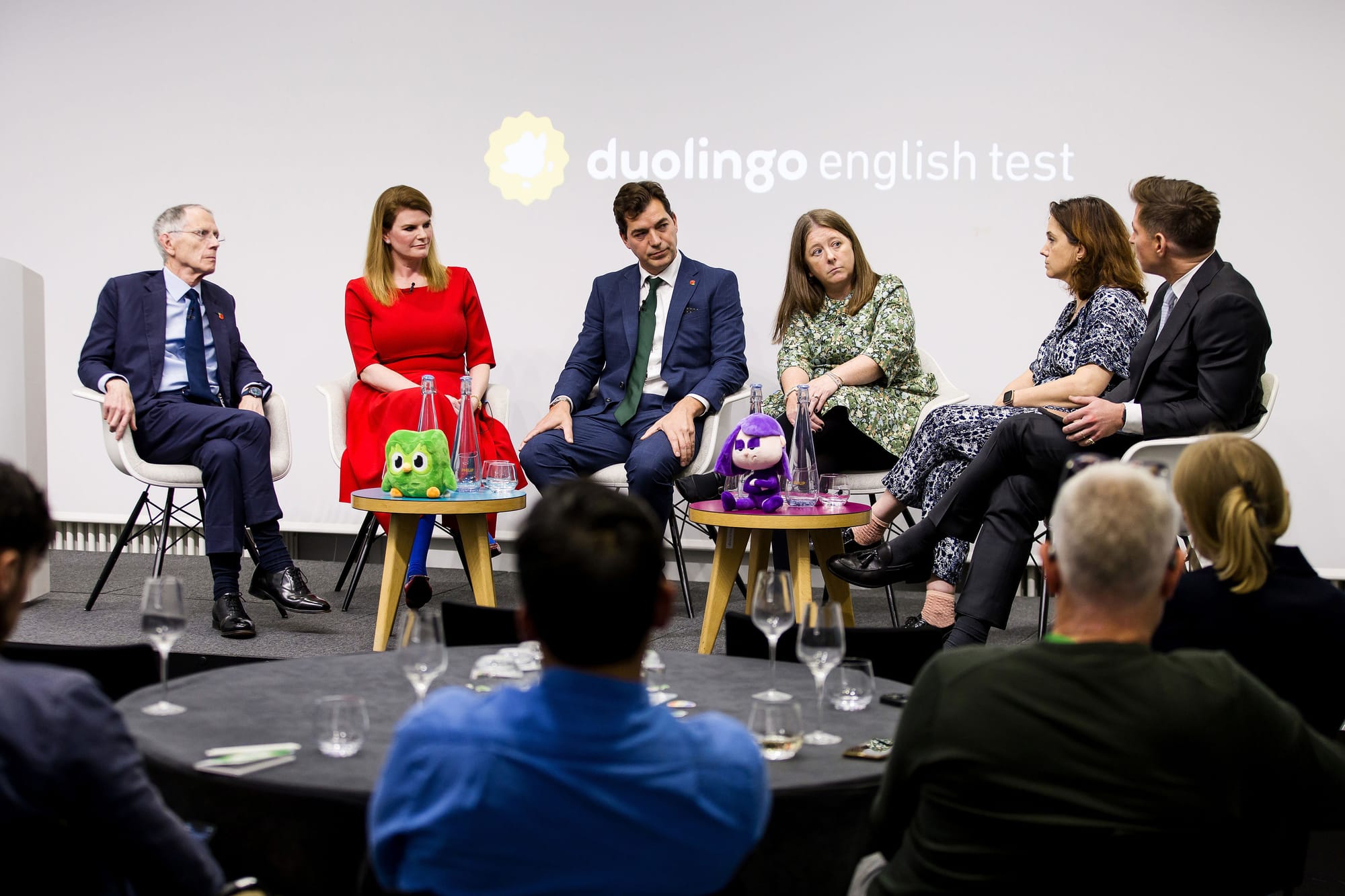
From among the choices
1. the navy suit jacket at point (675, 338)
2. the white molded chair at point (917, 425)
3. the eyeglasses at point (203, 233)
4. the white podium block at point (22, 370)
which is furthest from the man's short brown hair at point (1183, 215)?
the white podium block at point (22, 370)

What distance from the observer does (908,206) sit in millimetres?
4840

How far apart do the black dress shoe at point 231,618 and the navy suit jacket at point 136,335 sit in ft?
2.56

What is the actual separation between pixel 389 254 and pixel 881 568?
7.46 ft

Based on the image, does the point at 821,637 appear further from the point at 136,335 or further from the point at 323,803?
the point at 136,335

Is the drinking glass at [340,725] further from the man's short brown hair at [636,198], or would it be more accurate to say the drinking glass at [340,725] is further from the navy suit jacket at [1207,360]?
the man's short brown hair at [636,198]

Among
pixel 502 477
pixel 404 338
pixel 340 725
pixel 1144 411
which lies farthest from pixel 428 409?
pixel 340 725

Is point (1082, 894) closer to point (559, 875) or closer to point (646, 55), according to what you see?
point (559, 875)

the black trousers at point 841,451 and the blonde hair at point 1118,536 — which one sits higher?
the blonde hair at point 1118,536

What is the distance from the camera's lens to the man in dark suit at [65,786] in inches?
41.3

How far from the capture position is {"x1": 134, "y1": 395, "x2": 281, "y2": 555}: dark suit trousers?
12.8 ft

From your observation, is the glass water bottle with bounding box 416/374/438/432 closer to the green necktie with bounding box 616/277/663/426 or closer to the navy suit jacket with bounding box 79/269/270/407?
the green necktie with bounding box 616/277/663/426

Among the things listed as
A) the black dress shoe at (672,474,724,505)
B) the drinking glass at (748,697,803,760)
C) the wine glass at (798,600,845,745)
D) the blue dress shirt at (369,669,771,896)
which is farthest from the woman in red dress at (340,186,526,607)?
the blue dress shirt at (369,669,771,896)

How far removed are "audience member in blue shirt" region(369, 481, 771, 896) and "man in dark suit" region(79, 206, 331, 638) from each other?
117 inches

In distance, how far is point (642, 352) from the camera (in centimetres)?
450
